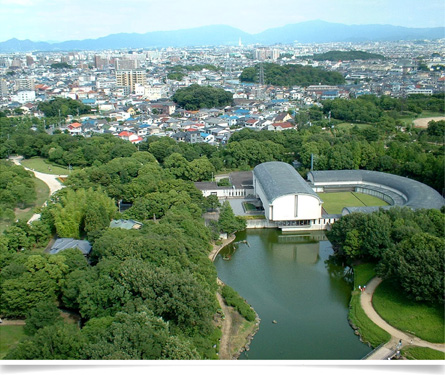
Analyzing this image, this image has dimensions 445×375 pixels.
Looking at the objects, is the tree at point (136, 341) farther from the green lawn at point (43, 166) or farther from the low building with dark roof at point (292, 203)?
the green lawn at point (43, 166)

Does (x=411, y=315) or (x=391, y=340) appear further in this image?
(x=411, y=315)

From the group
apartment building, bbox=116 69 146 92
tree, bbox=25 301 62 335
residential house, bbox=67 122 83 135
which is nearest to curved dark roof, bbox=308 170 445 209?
tree, bbox=25 301 62 335

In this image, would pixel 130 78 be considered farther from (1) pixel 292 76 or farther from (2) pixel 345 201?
(2) pixel 345 201

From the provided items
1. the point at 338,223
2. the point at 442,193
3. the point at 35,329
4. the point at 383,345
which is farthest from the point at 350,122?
the point at 35,329

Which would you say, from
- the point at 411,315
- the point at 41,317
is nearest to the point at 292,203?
the point at 411,315

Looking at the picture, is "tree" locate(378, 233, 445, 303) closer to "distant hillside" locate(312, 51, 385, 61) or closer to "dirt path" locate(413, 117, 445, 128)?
"dirt path" locate(413, 117, 445, 128)

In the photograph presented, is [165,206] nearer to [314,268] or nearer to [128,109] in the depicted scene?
[314,268]
